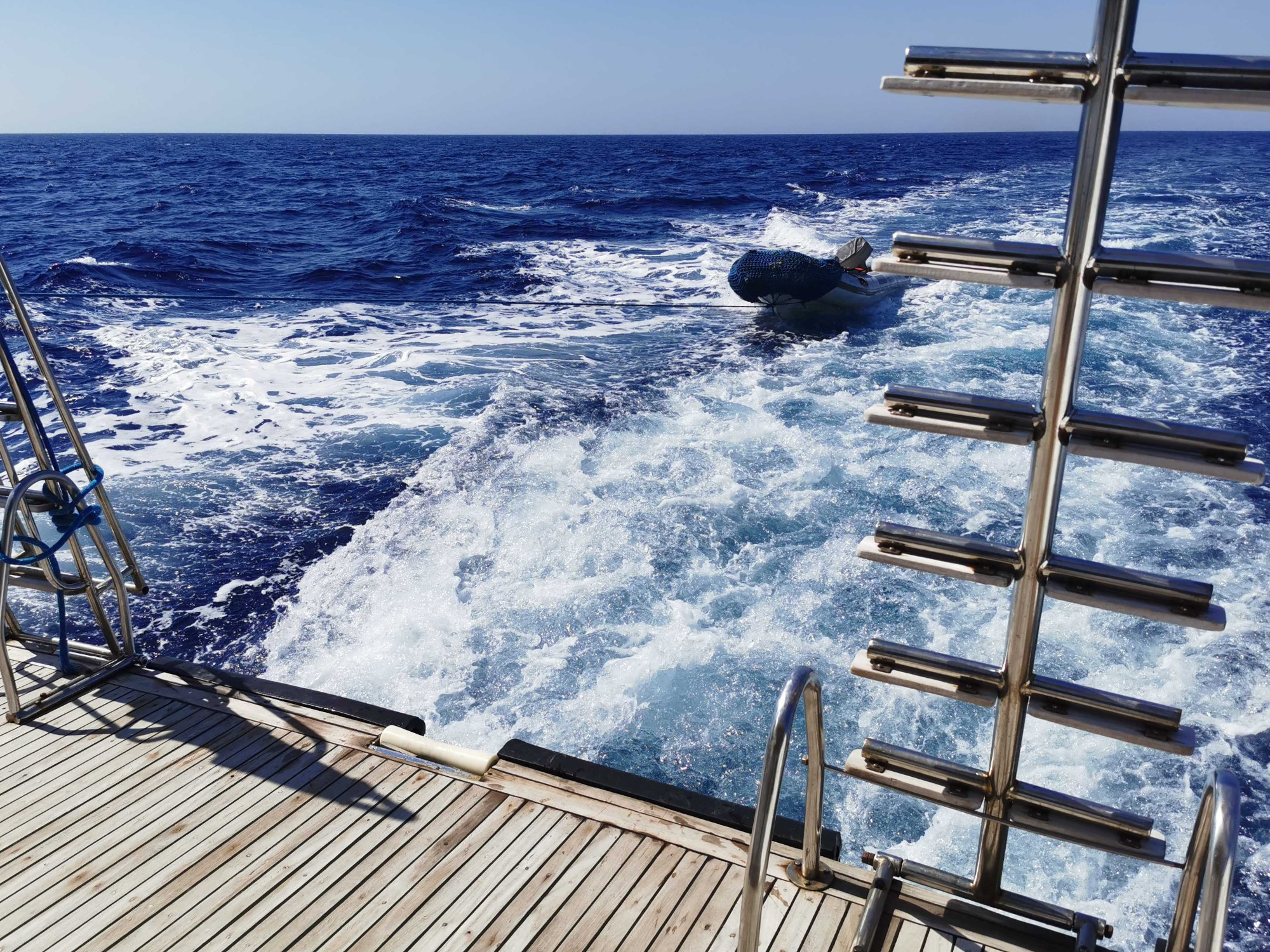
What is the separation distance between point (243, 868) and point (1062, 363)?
104 inches

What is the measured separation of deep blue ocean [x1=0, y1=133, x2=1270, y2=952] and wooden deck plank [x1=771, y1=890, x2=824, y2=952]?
6.20ft

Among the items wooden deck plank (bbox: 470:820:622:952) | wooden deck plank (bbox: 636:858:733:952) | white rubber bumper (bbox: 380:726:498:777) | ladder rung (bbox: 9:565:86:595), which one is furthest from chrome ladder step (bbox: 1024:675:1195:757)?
ladder rung (bbox: 9:565:86:595)

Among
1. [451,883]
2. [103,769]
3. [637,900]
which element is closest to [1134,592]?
[637,900]

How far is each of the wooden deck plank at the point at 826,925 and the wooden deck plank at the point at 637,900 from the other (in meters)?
0.38

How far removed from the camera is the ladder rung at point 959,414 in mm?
1942

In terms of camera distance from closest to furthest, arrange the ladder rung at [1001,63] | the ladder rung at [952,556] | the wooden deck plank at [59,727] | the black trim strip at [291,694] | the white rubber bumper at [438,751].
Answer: the ladder rung at [1001,63] → the ladder rung at [952,556] → the white rubber bumper at [438,751] → the wooden deck plank at [59,727] → the black trim strip at [291,694]

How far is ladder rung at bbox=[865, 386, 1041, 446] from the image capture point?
1.94 meters

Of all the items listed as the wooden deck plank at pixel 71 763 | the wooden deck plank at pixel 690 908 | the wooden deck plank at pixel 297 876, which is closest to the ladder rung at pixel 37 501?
the wooden deck plank at pixel 71 763

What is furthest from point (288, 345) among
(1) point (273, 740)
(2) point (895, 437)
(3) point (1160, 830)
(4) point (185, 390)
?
(3) point (1160, 830)

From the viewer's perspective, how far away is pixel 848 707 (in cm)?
522

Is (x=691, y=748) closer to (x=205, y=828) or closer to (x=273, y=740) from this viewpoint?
(x=273, y=740)

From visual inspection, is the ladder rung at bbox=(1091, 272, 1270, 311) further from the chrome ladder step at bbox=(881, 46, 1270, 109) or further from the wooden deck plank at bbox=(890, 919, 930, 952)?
the wooden deck plank at bbox=(890, 919, 930, 952)

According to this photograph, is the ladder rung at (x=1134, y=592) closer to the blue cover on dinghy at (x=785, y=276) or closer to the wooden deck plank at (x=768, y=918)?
the wooden deck plank at (x=768, y=918)

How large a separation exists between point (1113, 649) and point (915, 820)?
2.11m
